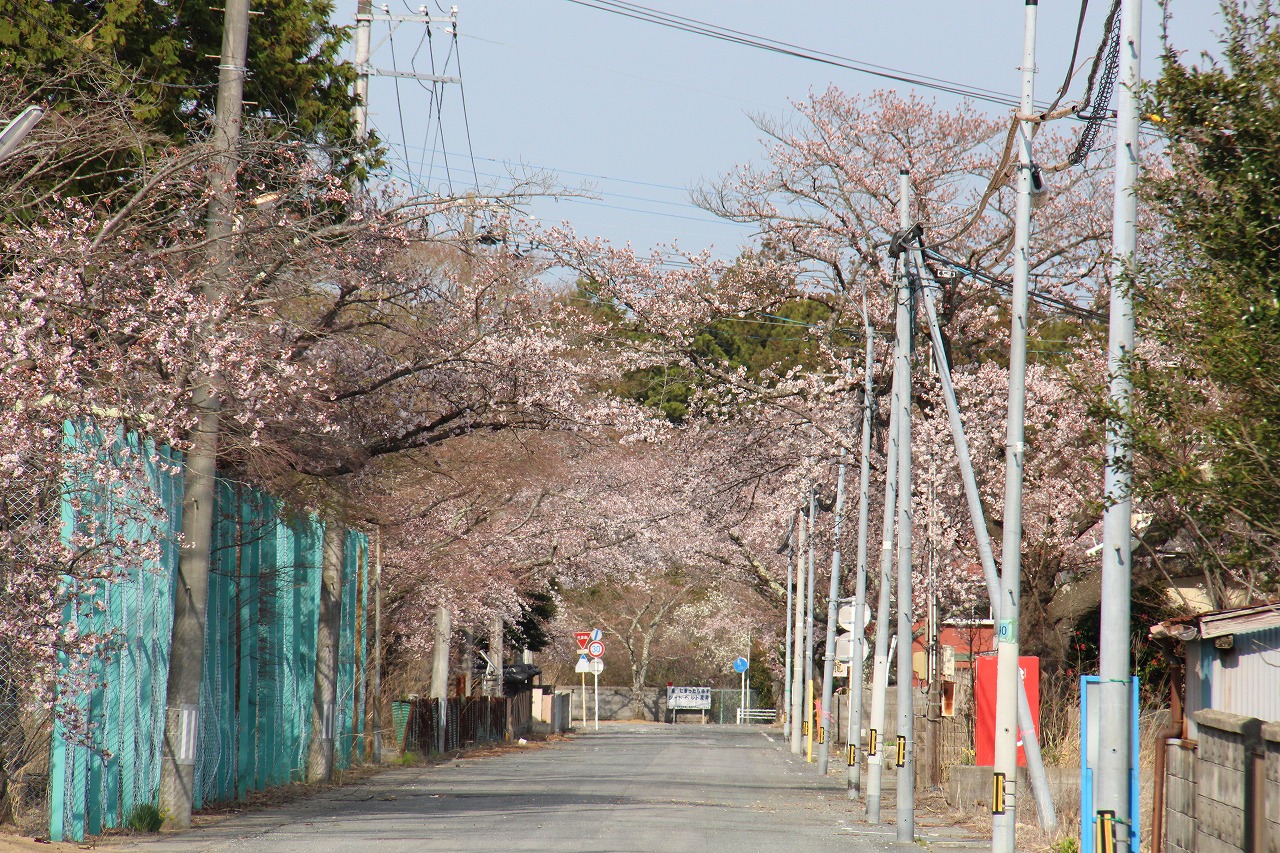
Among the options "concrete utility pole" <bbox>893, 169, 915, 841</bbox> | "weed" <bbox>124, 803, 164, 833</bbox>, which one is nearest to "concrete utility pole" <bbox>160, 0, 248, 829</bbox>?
"weed" <bbox>124, 803, 164, 833</bbox>

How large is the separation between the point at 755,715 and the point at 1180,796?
222 ft

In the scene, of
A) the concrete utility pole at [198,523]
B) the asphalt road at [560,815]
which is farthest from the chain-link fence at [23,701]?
the concrete utility pole at [198,523]

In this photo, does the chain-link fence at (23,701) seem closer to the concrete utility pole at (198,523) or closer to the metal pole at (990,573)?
the concrete utility pole at (198,523)

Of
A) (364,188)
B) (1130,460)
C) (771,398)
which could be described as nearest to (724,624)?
(771,398)

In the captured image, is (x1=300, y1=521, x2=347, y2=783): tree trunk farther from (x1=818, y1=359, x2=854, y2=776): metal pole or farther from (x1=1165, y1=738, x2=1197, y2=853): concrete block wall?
(x1=1165, y1=738, x2=1197, y2=853): concrete block wall

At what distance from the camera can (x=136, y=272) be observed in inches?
560

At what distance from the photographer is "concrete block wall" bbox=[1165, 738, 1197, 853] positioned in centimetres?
1114

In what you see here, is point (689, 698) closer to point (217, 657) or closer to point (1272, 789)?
point (217, 657)

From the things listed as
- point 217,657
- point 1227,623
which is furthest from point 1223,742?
point 217,657

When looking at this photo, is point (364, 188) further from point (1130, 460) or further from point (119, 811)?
point (1130, 460)

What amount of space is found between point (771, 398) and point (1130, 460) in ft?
55.8

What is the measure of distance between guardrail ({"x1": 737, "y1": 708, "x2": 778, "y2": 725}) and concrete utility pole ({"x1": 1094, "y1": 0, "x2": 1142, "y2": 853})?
66.9m

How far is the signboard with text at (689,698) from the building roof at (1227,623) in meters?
64.5

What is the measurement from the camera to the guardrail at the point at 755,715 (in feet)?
249
